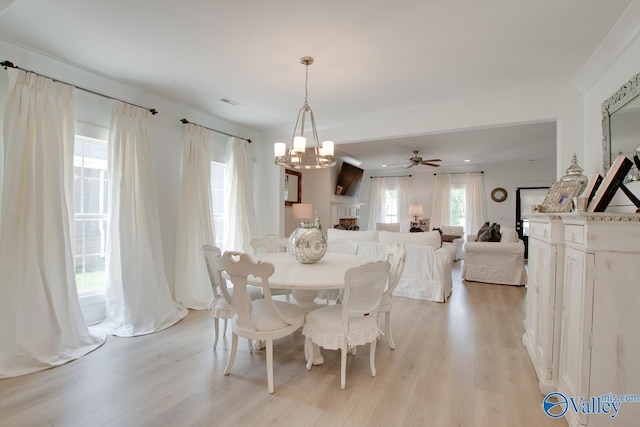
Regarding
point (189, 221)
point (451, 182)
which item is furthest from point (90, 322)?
point (451, 182)

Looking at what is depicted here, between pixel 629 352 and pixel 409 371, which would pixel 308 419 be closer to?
pixel 409 371

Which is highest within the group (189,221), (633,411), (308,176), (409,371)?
(308,176)

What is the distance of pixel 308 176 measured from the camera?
7367mm

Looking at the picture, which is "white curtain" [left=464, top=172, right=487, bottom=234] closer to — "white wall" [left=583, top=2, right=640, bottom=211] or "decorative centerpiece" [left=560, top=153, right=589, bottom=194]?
"white wall" [left=583, top=2, right=640, bottom=211]

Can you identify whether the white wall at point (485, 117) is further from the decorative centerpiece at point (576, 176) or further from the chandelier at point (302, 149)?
the chandelier at point (302, 149)

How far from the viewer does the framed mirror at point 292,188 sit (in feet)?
21.2

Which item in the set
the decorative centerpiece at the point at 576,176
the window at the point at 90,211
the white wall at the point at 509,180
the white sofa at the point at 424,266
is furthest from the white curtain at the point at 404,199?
the window at the point at 90,211

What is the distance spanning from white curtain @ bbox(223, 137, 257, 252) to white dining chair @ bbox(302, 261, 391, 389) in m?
2.53

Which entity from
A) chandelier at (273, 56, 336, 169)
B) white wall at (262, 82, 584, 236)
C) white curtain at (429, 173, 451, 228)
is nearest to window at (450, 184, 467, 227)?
white curtain at (429, 173, 451, 228)

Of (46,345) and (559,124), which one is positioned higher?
(559,124)

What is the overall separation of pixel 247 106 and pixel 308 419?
11.4 ft

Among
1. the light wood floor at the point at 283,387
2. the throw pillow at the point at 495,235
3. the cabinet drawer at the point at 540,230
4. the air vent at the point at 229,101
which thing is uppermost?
the air vent at the point at 229,101

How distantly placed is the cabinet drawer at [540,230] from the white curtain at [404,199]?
6.33m

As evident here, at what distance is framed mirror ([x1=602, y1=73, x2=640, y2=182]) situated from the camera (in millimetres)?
1965
